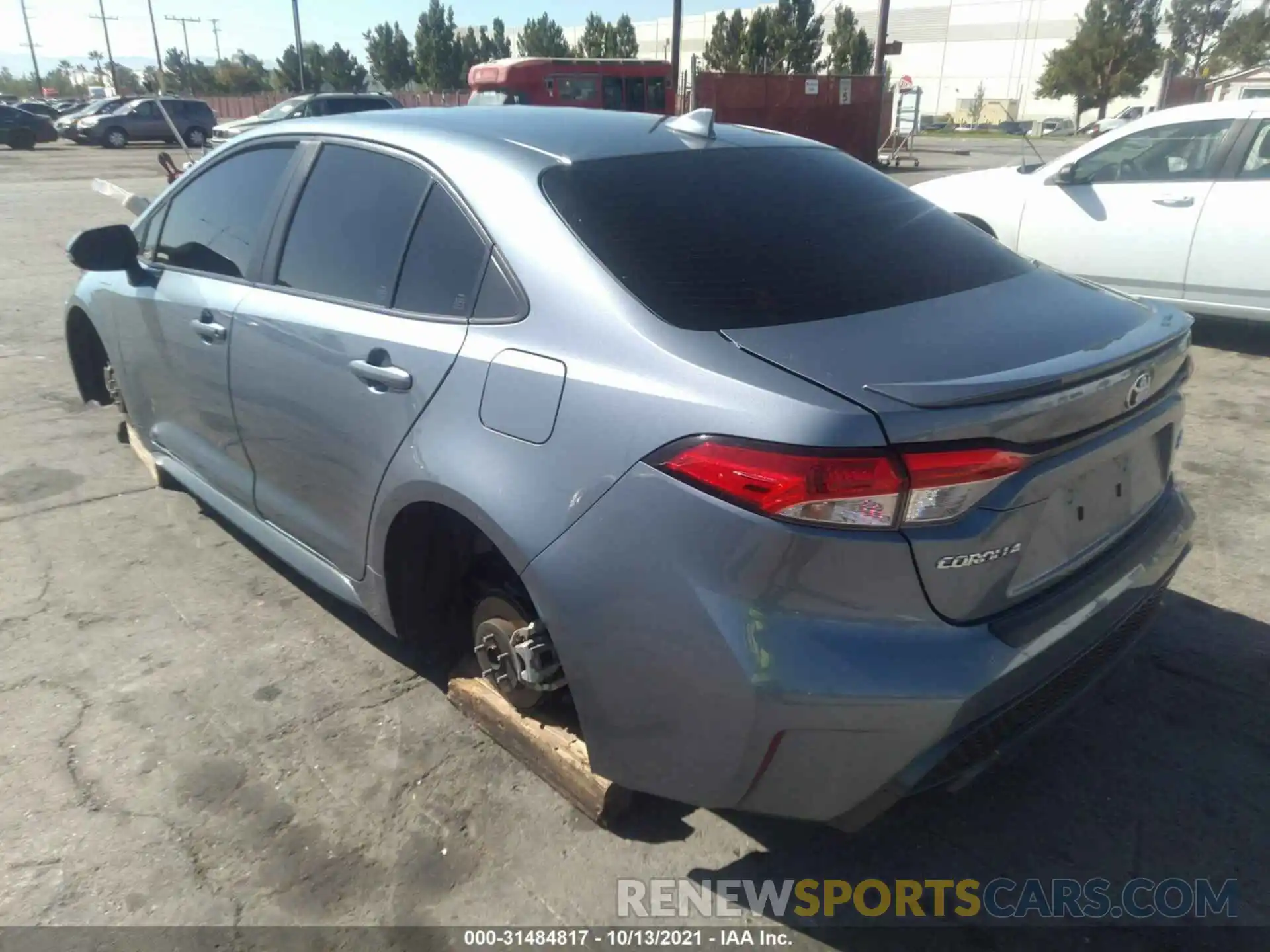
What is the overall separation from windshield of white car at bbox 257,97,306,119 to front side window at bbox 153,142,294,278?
18.9 m

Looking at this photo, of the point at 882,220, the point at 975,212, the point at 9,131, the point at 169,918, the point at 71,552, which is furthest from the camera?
the point at 9,131

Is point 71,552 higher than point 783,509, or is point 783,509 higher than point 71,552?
point 783,509

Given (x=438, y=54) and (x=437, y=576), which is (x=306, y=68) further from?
(x=437, y=576)

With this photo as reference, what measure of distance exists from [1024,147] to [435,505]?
38.5m

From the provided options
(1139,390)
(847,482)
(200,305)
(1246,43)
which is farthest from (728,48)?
(847,482)

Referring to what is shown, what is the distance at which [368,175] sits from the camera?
285 centimetres

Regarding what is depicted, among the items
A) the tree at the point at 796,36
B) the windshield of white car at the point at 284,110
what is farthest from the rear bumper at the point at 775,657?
the tree at the point at 796,36

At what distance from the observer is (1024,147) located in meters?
35.8

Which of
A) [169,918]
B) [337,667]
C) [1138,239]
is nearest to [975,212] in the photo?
[1138,239]

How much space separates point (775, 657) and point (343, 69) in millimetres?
69855

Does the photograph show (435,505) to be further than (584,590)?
Yes

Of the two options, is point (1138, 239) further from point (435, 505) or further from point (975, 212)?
point (435, 505)

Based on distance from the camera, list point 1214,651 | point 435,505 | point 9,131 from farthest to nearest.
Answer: point 9,131
point 1214,651
point 435,505

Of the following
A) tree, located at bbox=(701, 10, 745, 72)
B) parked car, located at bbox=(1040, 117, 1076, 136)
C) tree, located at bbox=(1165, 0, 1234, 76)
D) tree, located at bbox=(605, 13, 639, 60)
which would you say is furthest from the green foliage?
parked car, located at bbox=(1040, 117, 1076, 136)
